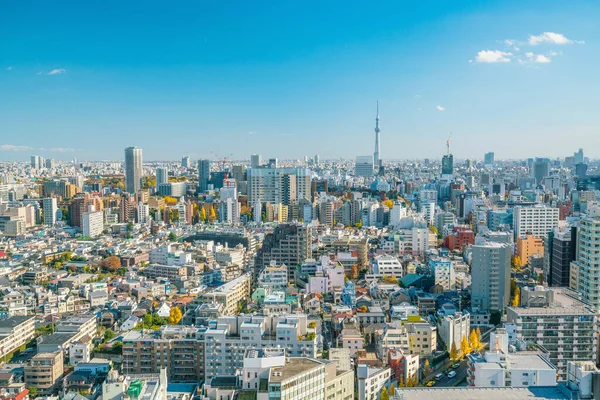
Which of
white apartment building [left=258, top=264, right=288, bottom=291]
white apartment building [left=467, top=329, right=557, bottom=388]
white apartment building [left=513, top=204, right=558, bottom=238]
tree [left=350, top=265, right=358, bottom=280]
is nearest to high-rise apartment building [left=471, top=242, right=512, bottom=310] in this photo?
tree [left=350, top=265, right=358, bottom=280]

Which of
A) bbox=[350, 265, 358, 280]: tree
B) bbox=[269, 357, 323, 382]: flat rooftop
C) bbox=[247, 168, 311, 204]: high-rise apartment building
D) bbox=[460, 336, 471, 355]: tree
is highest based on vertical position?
bbox=[247, 168, 311, 204]: high-rise apartment building

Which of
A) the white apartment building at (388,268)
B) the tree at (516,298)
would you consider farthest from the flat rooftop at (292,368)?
the white apartment building at (388,268)

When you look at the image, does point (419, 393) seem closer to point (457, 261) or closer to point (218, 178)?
point (457, 261)

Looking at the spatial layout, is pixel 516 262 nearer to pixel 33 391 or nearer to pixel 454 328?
pixel 454 328

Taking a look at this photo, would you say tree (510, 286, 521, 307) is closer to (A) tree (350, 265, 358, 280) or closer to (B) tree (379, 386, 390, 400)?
(A) tree (350, 265, 358, 280)

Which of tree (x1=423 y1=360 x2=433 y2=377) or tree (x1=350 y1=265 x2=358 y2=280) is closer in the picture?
tree (x1=423 y1=360 x2=433 y2=377)

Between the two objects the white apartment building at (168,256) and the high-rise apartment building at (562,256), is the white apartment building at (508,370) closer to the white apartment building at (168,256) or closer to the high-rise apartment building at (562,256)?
the high-rise apartment building at (562,256)

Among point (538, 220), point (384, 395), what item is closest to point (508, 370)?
point (384, 395)
